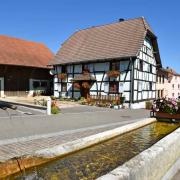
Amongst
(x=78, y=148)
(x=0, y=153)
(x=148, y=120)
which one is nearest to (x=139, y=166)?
(x=78, y=148)

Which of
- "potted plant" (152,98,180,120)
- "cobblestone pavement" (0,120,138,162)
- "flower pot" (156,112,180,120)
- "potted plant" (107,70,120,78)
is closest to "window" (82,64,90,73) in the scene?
Answer: "potted plant" (107,70,120,78)

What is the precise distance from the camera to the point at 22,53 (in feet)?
110

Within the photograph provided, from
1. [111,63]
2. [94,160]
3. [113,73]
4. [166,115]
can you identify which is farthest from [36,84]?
[94,160]

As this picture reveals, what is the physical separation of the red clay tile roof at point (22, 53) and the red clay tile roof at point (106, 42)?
314 cm

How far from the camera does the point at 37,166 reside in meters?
5.90

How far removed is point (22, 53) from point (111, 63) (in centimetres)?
1284

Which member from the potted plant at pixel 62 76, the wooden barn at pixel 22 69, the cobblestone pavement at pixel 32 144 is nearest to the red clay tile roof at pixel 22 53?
the wooden barn at pixel 22 69

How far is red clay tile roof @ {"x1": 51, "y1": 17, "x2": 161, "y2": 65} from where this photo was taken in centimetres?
2592

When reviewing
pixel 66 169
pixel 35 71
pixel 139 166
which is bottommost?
pixel 66 169

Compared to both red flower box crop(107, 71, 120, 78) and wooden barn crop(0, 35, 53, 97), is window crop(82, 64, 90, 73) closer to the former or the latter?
red flower box crop(107, 71, 120, 78)

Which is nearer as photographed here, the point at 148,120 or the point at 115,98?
the point at 148,120

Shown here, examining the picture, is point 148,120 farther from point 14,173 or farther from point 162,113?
point 14,173

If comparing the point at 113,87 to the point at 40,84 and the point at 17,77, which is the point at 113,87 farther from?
the point at 17,77

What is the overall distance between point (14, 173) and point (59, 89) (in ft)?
85.4
